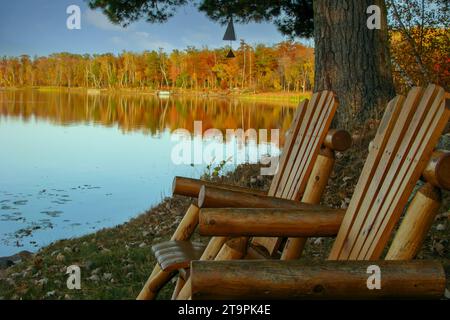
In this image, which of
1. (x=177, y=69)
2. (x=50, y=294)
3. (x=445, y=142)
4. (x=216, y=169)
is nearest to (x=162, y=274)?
(x=50, y=294)

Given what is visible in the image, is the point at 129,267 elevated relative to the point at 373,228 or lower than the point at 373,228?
lower

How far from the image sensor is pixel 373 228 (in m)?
2.01

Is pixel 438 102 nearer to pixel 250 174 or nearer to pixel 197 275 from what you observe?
pixel 197 275

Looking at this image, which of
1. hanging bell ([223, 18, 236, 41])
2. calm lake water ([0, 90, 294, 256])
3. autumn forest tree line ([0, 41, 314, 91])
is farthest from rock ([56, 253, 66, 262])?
autumn forest tree line ([0, 41, 314, 91])

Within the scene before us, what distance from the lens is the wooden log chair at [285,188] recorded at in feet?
7.74

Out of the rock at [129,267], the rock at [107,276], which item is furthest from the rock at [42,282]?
the rock at [129,267]

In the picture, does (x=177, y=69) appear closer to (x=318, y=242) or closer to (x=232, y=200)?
(x=318, y=242)

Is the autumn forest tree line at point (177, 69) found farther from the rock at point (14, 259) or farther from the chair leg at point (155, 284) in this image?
the chair leg at point (155, 284)

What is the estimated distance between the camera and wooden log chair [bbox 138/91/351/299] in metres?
2.36

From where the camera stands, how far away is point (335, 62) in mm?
5977

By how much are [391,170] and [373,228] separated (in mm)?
230

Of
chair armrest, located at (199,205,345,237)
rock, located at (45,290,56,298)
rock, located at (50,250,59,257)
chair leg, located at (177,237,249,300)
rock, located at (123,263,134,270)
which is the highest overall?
chair armrest, located at (199,205,345,237)

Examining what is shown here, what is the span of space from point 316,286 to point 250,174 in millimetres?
5230

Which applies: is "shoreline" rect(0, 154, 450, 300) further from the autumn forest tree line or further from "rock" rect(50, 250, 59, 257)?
the autumn forest tree line
